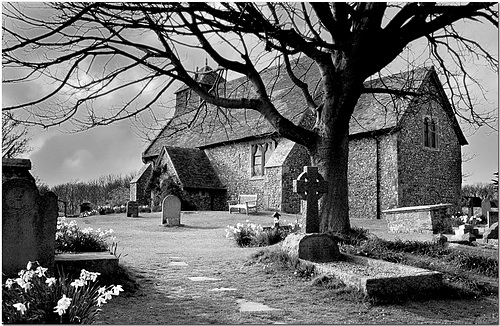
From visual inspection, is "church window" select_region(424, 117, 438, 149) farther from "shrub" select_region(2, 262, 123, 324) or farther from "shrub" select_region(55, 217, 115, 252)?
"shrub" select_region(2, 262, 123, 324)

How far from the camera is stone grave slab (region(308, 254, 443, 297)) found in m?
7.03

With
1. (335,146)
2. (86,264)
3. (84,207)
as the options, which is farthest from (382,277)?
(84,207)

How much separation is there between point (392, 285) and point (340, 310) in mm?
992

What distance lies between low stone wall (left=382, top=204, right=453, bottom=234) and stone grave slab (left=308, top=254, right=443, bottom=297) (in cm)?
728

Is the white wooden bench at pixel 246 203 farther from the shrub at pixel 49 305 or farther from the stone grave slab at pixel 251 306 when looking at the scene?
the shrub at pixel 49 305

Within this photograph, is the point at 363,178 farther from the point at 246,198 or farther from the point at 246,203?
the point at 246,198

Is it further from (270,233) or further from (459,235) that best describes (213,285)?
(459,235)

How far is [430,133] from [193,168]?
1406 centimetres

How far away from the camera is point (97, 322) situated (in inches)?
219

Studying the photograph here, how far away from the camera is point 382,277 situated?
7098 millimetres

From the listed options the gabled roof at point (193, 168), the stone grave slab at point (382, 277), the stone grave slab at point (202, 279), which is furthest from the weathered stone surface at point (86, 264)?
the gabled roof at point (193, 168)

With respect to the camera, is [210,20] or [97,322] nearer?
[97,322]

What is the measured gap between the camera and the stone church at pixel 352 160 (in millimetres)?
23547

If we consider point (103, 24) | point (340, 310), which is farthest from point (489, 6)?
point (103, 24)
